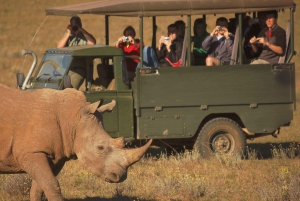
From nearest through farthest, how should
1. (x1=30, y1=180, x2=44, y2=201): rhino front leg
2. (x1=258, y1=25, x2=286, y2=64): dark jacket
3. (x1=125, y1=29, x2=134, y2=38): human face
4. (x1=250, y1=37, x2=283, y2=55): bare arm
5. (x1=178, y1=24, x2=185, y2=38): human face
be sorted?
(x1=30, y1=180, x2=44, y2=201): rhino front leg
(x1=250, y1=37, x2=283, y2=55): bare arm
(x1=258, y1=25, x2=286, y2=64): dark jacket
(x1=125, y1=29, x2=134, y2=38): human face
(x1=178, y1=24, x2=185, y2=38): human face

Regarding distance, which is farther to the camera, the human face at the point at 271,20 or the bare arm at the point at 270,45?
the human face at the point at 271,20

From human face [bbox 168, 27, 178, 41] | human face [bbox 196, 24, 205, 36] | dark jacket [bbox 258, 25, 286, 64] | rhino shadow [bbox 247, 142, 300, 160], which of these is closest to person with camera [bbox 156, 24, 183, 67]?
human face [bbox 168, 27, 178, 41]

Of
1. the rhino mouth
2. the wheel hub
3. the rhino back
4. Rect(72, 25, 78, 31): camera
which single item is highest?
Rect(72, 25, 78, 31): camera

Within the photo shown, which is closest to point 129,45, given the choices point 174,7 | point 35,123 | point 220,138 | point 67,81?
point 174,7

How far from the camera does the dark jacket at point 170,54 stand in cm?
1348

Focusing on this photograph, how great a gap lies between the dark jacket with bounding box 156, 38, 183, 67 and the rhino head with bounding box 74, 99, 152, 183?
17.0ft

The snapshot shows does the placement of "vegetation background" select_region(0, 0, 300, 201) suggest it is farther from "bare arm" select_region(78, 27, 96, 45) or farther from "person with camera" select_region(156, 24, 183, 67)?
"person with camera" select_region(156, 24, 183, 67)

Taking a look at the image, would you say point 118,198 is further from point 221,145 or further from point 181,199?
point 221,145

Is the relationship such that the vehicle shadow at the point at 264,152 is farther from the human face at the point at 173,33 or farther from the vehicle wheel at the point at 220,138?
the human face at the point at 173,33

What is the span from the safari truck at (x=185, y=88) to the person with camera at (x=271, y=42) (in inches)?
8.4

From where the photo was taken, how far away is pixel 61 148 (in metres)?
8.33

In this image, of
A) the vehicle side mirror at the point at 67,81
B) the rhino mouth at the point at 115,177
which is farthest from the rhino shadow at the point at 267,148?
the rhino mouth at the point at 115,177

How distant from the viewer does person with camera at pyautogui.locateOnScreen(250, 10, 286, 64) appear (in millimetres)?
13305

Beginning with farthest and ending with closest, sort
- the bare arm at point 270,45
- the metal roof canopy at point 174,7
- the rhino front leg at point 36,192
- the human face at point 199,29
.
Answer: the human face at point 199,29 < the bare arm at point 270,45 < the metal roof canopy at point 174,7 < the rhino front leg at point 36,192
